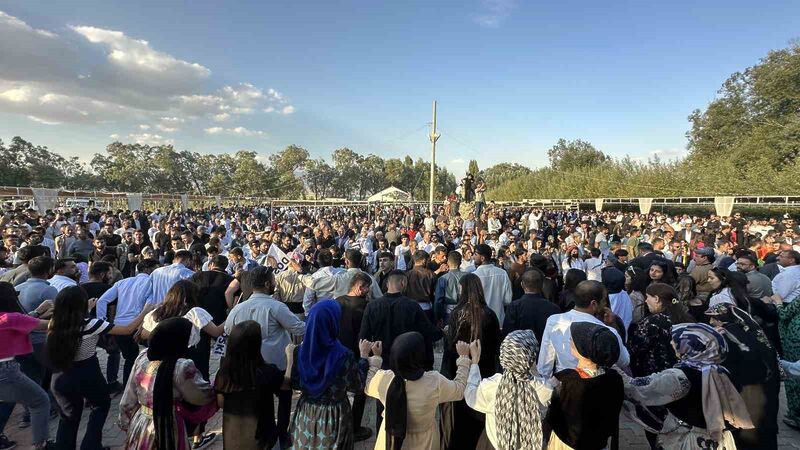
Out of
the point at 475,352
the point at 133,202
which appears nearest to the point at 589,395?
the point at 475,352

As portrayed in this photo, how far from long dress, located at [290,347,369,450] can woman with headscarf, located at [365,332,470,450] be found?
0.19m

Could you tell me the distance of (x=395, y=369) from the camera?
222 cm

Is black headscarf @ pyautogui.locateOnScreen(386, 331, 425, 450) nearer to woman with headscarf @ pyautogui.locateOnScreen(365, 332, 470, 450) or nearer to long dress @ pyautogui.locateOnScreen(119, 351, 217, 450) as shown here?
woman with headscarf @ pyautogui.locateOnScreen(365, 332, 470, 450)

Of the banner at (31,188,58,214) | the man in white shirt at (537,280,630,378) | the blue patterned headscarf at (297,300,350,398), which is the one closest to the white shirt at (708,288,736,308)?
the man in white shirt at (537,280,630,378)

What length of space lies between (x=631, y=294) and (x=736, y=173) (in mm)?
32388

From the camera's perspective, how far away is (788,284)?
15.9ft

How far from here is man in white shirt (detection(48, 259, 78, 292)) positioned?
13.4ft

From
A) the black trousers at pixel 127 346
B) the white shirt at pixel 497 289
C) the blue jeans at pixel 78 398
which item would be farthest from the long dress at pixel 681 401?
the black trousers at pixel 127 346

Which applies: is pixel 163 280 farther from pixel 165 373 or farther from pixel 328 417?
pixel 328 417

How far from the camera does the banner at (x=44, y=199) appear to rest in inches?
648

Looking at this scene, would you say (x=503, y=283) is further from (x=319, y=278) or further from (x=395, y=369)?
(x=395, y=369)

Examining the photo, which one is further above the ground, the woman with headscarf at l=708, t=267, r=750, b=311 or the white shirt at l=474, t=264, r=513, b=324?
the woman with headscarf at l=708, t=267, r=750, b=311

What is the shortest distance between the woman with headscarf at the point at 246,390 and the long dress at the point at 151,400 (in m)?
0.13

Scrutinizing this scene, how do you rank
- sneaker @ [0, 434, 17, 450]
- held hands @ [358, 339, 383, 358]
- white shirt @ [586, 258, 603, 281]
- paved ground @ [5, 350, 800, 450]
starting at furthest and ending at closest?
white shirt @ [586, 258, 603, 281]
paved ground @ [5, 350, 800, 450]
sneaker @ [0, 434, 17, 450]
held hands @ [358, 339, 383, 358]
